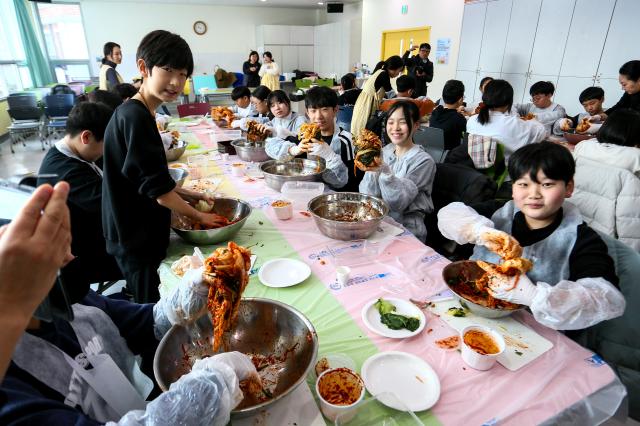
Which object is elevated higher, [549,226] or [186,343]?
[549,226]

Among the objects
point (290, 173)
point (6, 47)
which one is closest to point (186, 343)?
point (290, 173)

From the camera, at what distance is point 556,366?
1223 millimetres

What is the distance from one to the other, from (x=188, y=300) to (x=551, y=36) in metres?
8.37

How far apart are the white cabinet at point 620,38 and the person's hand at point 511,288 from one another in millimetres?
6817

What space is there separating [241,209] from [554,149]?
1875 mm

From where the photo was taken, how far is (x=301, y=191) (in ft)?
9.30

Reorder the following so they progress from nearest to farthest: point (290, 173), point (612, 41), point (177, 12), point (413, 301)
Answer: point (413, 301) < point (290, 173) < point (612, 41) < point (177, 12)

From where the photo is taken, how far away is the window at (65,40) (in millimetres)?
11906

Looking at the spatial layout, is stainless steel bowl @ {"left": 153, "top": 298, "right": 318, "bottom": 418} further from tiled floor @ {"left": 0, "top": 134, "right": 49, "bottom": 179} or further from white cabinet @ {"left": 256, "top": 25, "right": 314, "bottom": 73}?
white cabinet @ {"left": 256, "top": 25, "right": 314, "bottom": 73}

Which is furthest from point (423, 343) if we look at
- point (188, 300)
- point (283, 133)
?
point (283, 133)

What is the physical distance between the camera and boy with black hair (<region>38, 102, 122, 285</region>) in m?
2.35

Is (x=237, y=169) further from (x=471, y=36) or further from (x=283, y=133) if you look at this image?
(x=471, y=36)

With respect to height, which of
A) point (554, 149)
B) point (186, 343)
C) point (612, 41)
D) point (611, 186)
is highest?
point (612, 41)

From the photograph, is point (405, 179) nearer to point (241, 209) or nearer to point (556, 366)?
point (241, 209)
